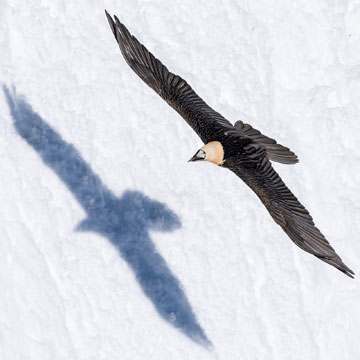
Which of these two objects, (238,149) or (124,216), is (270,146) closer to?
(238,149)

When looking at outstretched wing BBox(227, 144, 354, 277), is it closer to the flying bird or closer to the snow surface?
the flying bird

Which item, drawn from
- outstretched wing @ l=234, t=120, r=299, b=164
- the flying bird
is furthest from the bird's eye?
outstretched wing @ l=234, t=120, r=299, b=164

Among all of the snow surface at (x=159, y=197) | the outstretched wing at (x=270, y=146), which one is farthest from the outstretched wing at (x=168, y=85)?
the snow surface at (x=159, y=197)

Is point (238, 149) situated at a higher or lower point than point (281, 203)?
higher

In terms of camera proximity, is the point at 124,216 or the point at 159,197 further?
the point at 159,197

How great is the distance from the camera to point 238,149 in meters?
9.77

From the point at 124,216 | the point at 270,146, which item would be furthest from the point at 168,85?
the point at 124,216

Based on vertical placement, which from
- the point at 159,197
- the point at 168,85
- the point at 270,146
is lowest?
the point at 159,197

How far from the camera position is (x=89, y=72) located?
11242mm

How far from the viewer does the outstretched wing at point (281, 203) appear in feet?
28.8

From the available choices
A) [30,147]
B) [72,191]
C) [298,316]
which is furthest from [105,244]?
[298,316]

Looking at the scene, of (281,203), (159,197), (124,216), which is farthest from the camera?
(159,197)

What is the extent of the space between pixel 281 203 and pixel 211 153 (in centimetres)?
97

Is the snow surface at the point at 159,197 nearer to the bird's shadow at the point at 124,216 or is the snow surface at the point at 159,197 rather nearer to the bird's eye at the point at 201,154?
the bird's shadow at the point at 124,216
